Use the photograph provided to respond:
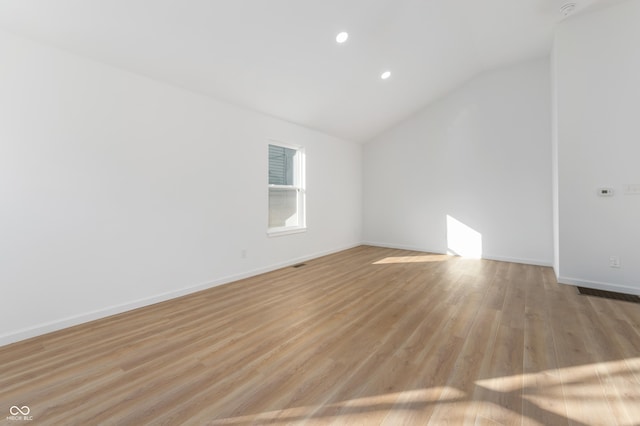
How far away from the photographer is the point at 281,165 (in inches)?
192

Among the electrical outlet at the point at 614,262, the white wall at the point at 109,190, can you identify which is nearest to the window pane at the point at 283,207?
the white wall at the point at 109,190

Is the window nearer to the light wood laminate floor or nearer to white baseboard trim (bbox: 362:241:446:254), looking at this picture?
the light wood laminate floor

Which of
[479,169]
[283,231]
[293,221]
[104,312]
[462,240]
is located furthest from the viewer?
[462,240]

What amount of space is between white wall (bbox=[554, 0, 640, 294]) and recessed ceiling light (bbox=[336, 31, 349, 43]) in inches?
110

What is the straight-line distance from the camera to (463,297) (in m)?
3.23

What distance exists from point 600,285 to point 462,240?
2.21 metres

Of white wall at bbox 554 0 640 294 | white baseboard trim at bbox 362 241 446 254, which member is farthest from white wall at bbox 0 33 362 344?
white wall at bbox 554 0 640 294

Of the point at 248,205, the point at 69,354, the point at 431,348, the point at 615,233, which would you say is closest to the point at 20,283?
Result: the point at 69,354

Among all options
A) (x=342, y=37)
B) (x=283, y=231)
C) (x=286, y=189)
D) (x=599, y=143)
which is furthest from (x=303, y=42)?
(x=599, y=143)

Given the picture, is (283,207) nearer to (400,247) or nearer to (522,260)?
(400,247)

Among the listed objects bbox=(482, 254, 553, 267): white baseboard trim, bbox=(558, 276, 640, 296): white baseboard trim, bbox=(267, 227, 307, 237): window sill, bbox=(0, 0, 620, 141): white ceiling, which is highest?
bbox=(0, 0, 620, 141): white ceiling

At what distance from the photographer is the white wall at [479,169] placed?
4.75m

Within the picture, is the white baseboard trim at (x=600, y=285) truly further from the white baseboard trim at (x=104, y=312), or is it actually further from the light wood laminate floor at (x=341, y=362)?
the white baseboard trim at (x=104, y=312)

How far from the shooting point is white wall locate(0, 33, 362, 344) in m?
2.26
